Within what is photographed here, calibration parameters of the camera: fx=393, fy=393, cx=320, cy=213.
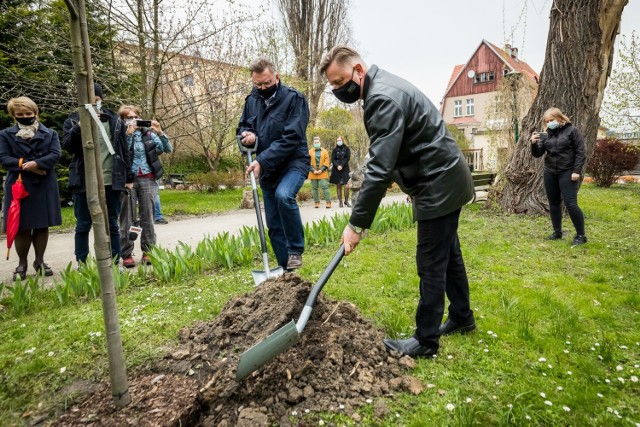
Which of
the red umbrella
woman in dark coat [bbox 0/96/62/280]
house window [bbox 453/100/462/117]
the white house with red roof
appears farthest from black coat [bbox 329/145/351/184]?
house window [bbox 453/100/462/117]

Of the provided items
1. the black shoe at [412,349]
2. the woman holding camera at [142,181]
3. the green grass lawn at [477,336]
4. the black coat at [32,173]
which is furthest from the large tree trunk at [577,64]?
the black coat at [32,173]

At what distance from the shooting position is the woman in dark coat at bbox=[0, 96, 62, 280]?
14.0ft

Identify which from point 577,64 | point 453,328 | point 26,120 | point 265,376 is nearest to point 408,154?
point 453,328

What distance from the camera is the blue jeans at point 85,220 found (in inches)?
174

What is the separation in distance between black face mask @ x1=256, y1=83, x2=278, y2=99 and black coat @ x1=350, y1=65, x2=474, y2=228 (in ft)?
4.78

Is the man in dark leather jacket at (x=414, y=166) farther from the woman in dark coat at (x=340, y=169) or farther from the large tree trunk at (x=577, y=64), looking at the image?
the woman in dark coat at (x=340, y=169)

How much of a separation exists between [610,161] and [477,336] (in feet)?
51.2

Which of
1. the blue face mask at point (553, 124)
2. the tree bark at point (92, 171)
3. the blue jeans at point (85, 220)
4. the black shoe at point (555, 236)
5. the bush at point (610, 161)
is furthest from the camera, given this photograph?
the bush at point (610, 161)

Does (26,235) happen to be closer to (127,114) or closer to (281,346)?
(127,114)

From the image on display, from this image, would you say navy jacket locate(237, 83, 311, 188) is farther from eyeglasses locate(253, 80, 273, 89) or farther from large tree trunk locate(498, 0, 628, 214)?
large tree trunk locate(498, 0, 628, 214)

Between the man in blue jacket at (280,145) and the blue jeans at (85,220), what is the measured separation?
1.95m

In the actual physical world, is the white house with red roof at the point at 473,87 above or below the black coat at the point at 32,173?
above

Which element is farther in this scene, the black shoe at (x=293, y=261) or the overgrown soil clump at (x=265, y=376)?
the black shoe at (x=293, y=261)

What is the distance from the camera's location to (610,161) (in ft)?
47.8
